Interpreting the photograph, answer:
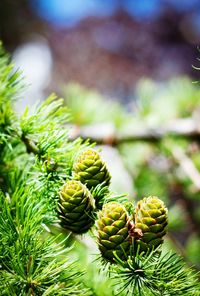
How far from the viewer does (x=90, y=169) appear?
0.40 metres

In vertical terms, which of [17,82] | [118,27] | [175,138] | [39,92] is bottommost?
[39,92]

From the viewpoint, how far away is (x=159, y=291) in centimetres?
36

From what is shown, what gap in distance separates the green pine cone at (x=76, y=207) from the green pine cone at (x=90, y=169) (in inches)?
0.9

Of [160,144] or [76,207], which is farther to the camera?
[160,144]

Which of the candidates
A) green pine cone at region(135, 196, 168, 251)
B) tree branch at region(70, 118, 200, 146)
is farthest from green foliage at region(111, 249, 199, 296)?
tree branch at region(70, 118, 200, 146)

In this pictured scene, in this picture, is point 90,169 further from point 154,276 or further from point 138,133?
point 138,133

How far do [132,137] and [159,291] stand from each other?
0.76m

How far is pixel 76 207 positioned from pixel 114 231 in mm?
46

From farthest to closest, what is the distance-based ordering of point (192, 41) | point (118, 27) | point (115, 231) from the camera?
point (118, 27) < point (192, 41) < point (115, 231)

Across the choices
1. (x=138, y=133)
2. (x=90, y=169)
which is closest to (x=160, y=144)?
(x=138, y=133)

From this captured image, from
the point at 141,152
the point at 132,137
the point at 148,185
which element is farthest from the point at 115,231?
the point at 141,152

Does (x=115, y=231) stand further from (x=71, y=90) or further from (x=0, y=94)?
(x=71, y=90)

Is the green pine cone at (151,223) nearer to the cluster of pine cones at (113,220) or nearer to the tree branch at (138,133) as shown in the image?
the cluster of pine cones at (113,220)

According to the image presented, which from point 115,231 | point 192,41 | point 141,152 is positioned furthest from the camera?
point 192,41
